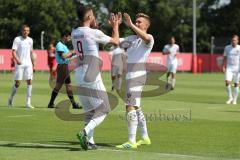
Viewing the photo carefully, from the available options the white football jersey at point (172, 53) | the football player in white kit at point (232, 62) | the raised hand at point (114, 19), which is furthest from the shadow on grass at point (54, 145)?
the white football jersey at point (172, 53)

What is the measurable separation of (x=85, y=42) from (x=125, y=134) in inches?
117

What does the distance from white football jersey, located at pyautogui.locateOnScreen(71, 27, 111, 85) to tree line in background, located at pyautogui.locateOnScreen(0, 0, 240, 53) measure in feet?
187

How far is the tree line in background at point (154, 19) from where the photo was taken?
7644 cm

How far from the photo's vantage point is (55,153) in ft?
35.1

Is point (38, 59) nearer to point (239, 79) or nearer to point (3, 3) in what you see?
point (3, 3)

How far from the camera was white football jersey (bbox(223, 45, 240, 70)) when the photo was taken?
24.3 meters

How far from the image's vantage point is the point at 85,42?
11.3 metres

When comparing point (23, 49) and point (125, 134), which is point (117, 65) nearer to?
point (23, 49)

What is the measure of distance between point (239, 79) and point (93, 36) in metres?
14.3

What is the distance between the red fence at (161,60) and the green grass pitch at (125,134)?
30447 millimetres

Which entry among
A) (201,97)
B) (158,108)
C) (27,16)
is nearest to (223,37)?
(27,16)

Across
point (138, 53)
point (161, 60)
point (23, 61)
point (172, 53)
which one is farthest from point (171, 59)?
point (161, 60)

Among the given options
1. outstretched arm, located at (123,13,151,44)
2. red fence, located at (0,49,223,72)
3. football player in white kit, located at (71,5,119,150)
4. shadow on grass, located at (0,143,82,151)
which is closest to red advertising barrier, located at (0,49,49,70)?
red fence, located at (0,49,223,72)

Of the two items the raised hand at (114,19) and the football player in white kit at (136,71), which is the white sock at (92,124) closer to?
the football player in white kit at (136,71)
